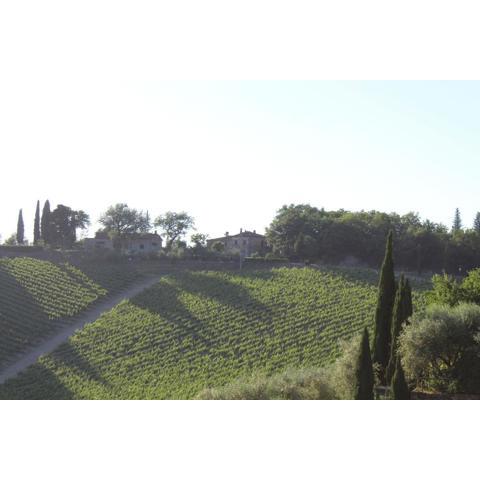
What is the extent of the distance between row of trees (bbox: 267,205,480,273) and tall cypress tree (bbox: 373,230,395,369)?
31.1m

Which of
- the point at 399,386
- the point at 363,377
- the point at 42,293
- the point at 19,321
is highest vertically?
the point at 42,293

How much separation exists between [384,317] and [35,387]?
1805 centimetres

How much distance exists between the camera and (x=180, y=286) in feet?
156

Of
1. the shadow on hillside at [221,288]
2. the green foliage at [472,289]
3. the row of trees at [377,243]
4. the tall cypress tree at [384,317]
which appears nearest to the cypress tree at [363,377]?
the tall cypress tree at [384,317]

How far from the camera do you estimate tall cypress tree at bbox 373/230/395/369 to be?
1991 centimetres

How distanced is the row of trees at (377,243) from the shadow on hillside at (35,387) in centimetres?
2740

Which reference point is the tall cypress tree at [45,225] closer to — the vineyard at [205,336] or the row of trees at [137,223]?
the row of trees at [137,223]

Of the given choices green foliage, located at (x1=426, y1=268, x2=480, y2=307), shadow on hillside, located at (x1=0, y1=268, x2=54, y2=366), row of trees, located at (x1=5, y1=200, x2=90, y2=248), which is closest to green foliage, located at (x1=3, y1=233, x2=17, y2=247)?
row of trees, located at (x1=5, y1=200, x2=90, y2=248)

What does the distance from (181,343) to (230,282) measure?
12037mm

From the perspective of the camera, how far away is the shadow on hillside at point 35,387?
29.2 meters

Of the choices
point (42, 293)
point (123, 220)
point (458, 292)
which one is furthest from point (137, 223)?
point (458, 292)

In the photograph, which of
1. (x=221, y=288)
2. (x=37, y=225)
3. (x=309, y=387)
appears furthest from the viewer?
(x=37, y=225)

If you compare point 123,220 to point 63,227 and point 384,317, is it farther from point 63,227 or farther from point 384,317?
point 384,317

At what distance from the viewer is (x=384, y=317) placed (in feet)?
67.5
